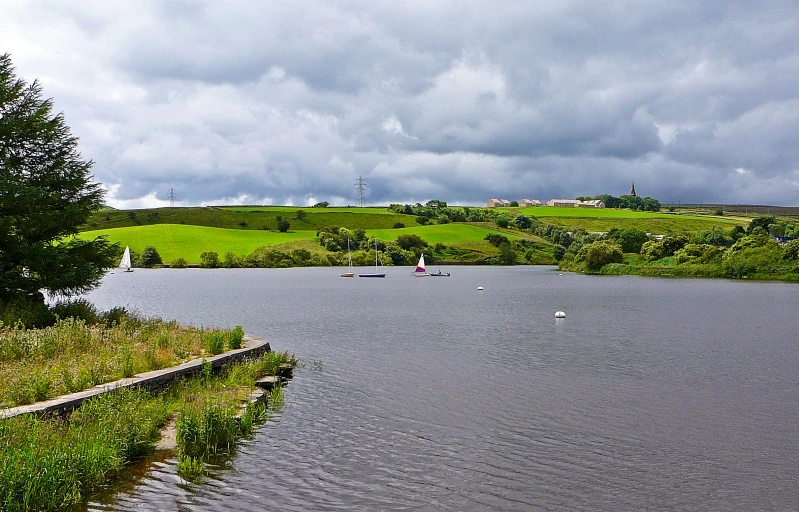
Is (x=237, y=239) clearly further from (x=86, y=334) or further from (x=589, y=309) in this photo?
(x=86, y=334)

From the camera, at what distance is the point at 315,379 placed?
84.6 ft

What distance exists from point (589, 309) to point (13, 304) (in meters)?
48.2

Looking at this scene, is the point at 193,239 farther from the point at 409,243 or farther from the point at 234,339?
the point at 234,339

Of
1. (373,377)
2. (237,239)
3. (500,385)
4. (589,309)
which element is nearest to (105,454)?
(373,377)

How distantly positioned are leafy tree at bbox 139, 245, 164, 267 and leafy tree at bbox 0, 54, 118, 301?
478 ft

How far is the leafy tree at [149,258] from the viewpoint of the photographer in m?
168

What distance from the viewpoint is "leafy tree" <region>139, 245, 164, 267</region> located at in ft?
552

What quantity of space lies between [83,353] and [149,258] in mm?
157364

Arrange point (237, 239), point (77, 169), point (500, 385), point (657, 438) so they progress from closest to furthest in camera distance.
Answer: point (657, 438), point (500, 385), point (77, 169), point (237, 239)

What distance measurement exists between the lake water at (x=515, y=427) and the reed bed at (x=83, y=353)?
394 centimetres

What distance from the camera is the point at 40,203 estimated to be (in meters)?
28.8

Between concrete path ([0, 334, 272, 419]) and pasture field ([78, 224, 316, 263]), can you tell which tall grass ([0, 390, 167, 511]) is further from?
pasture field ([78, 224, 316, 263])

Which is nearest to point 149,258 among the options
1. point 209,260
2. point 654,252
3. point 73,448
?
point 209,260

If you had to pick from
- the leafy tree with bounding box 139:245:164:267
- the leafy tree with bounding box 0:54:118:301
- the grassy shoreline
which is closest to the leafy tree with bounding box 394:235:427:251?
the leafy tree with bounding box 139:245:164:267
